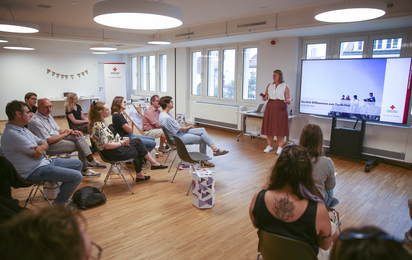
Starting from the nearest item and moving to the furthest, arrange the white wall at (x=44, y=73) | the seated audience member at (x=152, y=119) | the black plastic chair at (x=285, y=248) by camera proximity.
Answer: the black plastic chair at (x=285, y=248), the seated audience member at (x=152, y=119), the white wall at (x=44, y=73)

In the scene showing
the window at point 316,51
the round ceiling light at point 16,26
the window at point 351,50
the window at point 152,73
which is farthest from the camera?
the window at point 152,73

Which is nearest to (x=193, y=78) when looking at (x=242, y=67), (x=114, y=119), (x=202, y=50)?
(x=202, y=50)

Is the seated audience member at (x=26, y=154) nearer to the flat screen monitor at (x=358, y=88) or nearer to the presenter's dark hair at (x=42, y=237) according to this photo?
the presenter's dark hair at (x=42, y=237)

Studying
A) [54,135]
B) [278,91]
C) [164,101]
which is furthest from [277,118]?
[54,135]

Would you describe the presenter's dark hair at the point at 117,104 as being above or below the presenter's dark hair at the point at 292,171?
above

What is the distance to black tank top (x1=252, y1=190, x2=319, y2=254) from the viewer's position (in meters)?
1.64

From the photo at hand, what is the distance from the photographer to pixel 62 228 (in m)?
0.71

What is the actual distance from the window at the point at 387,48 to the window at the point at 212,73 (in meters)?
4.59

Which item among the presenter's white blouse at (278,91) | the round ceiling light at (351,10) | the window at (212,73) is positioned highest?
the round ceiling light at (351,10)

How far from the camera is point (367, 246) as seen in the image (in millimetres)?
704

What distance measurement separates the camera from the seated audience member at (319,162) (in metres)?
2.47

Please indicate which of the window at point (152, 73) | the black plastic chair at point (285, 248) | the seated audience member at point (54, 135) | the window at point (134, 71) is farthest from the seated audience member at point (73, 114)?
the window at point (134, 71)

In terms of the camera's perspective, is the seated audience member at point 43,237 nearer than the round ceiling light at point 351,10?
Yes

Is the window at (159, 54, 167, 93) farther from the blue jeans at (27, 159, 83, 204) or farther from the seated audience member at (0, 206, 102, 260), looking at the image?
the seated audience member at (0, 206, 102, 260)
